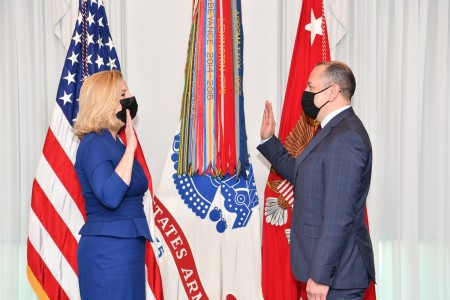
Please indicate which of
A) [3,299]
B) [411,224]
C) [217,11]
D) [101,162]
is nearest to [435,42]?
[411,224]

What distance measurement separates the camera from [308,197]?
2.33 m

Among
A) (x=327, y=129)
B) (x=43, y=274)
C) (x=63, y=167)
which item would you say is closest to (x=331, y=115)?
(x=327, y=129)

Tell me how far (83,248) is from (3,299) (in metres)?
1.35

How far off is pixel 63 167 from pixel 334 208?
1563 millimetres

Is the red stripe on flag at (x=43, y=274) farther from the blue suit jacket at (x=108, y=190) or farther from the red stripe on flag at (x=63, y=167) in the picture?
the blue suit jacket at (x=108, y=190)

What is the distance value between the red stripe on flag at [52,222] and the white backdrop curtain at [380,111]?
454 millimetres

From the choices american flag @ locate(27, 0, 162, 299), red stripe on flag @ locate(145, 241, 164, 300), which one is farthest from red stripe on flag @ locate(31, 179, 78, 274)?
red stripe on flag @ locate(145, 241, 164, 300)

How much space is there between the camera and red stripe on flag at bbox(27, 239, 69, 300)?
9.82 feet

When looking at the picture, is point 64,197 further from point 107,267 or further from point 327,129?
point 327,129

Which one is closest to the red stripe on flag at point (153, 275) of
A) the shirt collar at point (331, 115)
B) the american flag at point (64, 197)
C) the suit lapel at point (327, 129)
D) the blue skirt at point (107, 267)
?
the american flag at point (64, 197)

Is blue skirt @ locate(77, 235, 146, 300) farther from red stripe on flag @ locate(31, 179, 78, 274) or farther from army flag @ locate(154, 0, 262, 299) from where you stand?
army flag @ locate(154, 0, 262, 299)

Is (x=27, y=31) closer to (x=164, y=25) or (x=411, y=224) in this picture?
(x=164, y=25)

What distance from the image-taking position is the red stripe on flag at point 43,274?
9.82ft

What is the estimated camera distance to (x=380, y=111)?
3.54m
